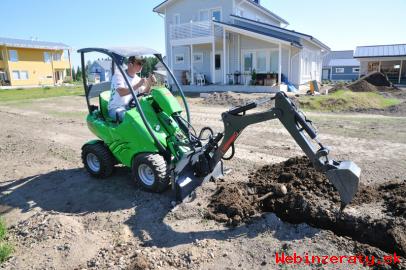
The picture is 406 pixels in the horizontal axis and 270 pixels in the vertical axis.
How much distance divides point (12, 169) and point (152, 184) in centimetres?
341

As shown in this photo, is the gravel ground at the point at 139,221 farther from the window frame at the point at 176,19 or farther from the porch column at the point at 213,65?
the window frame at the point at 176,19

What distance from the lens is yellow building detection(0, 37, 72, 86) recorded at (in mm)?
43281

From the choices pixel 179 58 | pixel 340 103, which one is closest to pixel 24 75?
pixel 179 58

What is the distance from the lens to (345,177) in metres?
3.27

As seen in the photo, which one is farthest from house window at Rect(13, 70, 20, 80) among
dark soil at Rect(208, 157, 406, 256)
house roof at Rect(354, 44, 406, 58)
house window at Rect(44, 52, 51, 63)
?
dark soil at Rect(208, 157, 406, 256)

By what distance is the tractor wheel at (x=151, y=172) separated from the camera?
4.52 metres

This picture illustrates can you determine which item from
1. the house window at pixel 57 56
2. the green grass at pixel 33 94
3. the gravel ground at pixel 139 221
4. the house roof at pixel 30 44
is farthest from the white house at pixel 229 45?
the house window at pixel 57 56

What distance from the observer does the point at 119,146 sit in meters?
5.03

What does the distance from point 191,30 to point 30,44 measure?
32.5 m

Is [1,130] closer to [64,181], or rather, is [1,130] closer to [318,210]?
[64,181]

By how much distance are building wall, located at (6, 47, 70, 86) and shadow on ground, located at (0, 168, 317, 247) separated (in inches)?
1768

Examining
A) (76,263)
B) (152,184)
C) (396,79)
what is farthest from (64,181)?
(396,79)

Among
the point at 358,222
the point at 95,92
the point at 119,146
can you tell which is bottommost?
the point at 358,222

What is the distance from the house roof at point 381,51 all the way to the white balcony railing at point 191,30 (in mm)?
21097
